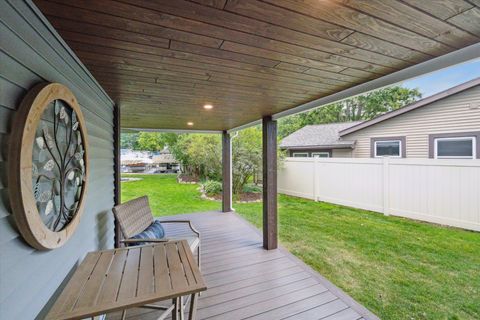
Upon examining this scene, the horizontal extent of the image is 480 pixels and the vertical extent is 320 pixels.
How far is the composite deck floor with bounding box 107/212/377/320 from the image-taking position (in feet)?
6.86

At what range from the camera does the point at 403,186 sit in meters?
5.13

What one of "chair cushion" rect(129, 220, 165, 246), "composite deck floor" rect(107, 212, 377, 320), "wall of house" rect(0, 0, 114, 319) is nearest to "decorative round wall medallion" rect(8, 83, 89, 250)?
"wall of house" rect(0, 0, 114, 319)

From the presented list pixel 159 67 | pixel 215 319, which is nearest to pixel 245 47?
pixel 159 67

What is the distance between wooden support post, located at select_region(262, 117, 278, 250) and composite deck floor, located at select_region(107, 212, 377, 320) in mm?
379

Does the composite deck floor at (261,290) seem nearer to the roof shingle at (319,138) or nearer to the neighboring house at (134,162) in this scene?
the roof shingle at (319,138)

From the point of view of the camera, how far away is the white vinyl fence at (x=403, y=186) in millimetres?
4246

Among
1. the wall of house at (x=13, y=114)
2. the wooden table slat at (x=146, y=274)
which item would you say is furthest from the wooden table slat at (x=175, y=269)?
the wall of house at (x=13, y=114)

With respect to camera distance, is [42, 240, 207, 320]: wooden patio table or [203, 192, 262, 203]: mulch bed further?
[203, 192, 262, 203]: mulch bed

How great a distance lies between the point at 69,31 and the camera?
1246 millimetres

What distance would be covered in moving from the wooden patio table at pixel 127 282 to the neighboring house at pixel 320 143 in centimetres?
795

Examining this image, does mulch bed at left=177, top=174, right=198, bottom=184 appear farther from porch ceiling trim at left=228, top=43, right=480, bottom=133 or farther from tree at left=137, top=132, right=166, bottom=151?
porch ceiling trim at left=228, top=43, right=480, bottom=133

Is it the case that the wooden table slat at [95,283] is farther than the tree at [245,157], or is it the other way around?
the tree at [245,157]

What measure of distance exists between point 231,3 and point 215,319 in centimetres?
242

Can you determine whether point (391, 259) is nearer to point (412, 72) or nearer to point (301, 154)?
point (412, 72)
